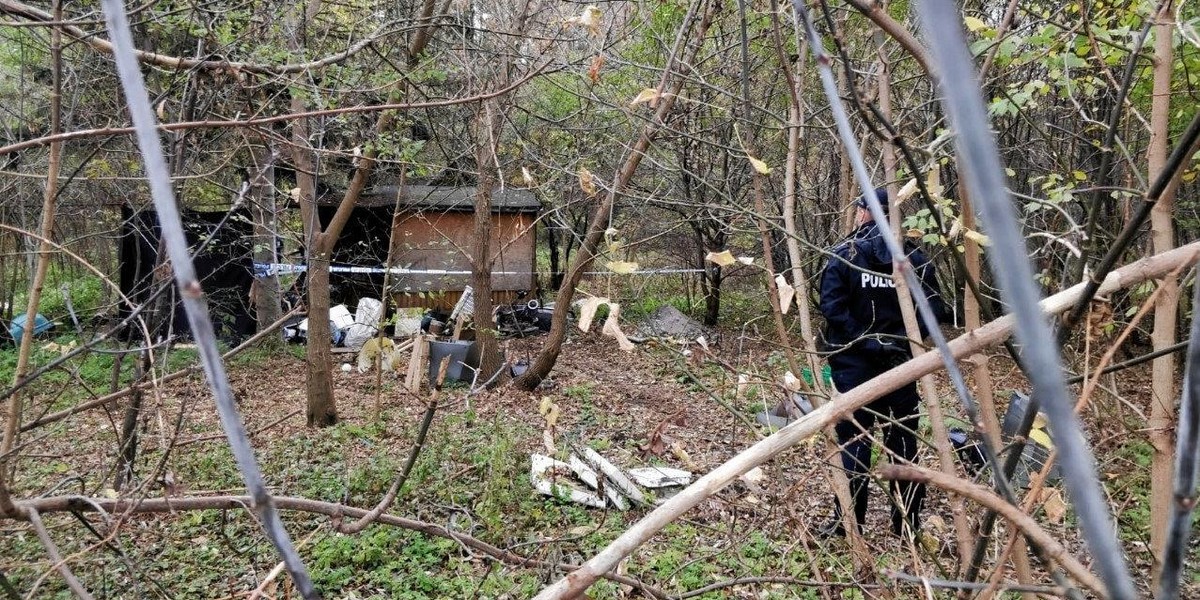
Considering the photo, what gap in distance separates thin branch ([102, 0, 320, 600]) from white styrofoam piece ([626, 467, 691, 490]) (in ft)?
17.3

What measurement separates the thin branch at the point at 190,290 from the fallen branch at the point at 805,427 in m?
0.40

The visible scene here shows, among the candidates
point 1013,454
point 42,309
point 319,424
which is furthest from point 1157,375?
point 42,309

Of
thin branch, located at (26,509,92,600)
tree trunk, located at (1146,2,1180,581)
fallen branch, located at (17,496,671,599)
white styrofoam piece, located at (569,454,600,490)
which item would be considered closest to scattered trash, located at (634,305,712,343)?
white styrofoam piece, located at (569,454,600,490)

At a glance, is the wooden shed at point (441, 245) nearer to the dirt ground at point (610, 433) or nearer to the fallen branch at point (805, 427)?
the dirt ground at point (610, 433)

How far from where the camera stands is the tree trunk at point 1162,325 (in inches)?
66.6

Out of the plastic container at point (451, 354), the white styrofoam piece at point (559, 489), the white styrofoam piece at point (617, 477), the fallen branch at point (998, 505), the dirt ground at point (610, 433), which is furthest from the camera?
the plastic container at point (451, 354)

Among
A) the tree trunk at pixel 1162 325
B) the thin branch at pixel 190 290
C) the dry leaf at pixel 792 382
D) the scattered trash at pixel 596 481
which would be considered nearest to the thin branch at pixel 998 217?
the thin branch at pixel 190 290

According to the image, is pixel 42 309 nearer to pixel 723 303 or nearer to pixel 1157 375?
Result: pixel 723 303

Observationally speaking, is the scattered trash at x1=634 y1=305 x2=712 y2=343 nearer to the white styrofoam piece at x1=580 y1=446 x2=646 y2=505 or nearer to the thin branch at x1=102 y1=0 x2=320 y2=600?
the white styrofoam piece at x1=580 y1=446 x2=646 y2=505

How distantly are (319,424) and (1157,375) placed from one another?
22.4ft

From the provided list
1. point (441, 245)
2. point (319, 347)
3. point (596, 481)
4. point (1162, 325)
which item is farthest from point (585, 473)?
point (441, 245)

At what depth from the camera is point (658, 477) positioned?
224 inches

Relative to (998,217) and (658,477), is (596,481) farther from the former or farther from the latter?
(998,217)

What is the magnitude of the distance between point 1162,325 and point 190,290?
221 centimetres
